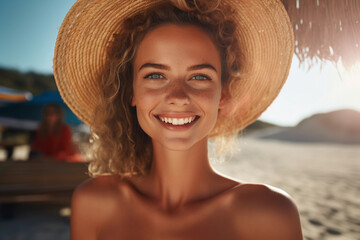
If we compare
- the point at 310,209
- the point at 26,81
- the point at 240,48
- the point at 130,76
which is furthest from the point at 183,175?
the point at 26,81

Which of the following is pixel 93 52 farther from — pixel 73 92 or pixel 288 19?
pixel 288 19

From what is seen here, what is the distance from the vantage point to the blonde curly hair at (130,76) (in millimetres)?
1496

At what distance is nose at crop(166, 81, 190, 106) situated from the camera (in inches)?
51.6

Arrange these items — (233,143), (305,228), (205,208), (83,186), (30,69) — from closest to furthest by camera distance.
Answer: (205,208)
(83,186)
(233,143)
(305,228)
(30,69)

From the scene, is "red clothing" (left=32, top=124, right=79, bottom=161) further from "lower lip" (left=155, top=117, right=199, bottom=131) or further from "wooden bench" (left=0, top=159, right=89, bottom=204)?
"lower lip" (left=155, top=117, right=199, bottom=131)

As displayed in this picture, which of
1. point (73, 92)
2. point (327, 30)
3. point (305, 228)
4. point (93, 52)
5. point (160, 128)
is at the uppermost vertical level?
point (327, 30)

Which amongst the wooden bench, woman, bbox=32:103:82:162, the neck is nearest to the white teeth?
the neck

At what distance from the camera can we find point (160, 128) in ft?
4.46

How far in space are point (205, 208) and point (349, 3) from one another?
1.31m

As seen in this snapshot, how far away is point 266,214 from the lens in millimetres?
1325

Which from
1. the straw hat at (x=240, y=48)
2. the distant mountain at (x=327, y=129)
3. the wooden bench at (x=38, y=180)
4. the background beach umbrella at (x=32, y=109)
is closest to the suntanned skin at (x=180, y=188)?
the straw hat at (x=240, y=48)

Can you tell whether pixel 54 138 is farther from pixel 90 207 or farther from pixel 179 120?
pixel 179 120

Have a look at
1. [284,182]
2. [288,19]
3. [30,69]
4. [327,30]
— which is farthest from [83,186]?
[30,69]

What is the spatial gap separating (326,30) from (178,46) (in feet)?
2.78
